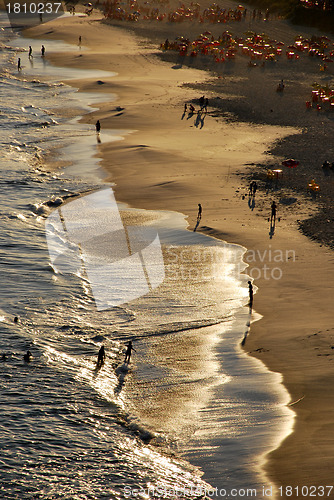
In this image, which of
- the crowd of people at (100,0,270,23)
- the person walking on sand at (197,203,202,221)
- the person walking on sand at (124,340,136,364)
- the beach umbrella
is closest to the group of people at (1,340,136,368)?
the person walking on sand at (124,340,136,364)

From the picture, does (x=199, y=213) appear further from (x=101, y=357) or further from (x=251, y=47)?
(x=251, y=47)

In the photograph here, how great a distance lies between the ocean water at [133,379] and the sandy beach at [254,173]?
0.82 metres

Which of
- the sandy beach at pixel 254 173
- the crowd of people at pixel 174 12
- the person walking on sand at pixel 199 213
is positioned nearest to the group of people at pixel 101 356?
the sandy beach at pixel 254 173

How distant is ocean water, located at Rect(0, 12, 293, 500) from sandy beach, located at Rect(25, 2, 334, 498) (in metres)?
0.82

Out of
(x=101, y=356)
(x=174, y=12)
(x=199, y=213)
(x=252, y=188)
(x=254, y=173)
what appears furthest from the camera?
(x=174, y=12)

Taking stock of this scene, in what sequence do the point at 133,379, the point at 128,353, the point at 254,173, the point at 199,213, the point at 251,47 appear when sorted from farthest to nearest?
the point at 251,47 → the point at 254,173 → the point at 199,213 → the point at 128,353 → the point at 133,379

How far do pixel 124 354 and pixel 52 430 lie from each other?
159 inches

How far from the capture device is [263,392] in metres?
17.8

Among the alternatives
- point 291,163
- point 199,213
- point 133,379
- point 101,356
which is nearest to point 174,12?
point 291,163

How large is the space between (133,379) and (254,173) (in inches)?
794

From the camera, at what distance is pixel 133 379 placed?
18781 millimetres

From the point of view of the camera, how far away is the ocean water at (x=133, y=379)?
15.1 meters

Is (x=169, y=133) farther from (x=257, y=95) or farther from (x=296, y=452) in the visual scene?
(x=296, y=452)

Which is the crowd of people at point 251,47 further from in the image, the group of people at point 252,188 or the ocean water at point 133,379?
the ocean water at point 133,379
